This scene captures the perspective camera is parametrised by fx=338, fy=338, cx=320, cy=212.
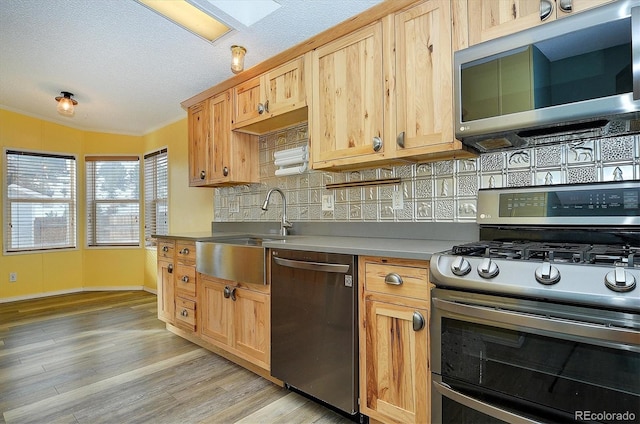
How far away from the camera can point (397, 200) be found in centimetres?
214

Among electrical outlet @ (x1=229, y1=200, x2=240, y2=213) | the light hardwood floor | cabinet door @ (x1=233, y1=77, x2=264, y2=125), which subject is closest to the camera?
the light hardwood floor

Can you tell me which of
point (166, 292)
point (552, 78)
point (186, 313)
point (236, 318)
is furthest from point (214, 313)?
point (552, 78)

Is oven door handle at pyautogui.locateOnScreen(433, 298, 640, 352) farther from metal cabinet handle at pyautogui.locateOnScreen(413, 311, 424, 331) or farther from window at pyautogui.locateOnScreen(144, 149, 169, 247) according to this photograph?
window at pyautogui.locateOnScreen(144, 149, 169, 247)

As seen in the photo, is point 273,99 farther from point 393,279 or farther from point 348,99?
point 393,279

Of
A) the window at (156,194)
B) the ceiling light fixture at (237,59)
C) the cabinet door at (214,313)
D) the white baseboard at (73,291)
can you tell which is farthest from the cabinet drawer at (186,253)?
the white baseboard at (73,291)

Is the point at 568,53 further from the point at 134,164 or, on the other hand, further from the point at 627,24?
the point at 134,164

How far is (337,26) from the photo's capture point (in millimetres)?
2055

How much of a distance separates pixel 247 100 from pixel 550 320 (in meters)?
2.48

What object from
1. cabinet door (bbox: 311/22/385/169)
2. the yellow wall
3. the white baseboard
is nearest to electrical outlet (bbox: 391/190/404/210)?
cabinet door (bbox: 311/22/385/169)

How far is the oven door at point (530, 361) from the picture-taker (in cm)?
100

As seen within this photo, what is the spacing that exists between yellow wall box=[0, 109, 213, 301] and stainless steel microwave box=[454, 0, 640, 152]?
9.98 ft

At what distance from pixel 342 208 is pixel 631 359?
1704 mm

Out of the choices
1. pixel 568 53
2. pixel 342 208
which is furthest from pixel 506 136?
pixel 342 208

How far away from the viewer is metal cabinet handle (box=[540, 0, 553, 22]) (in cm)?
138
